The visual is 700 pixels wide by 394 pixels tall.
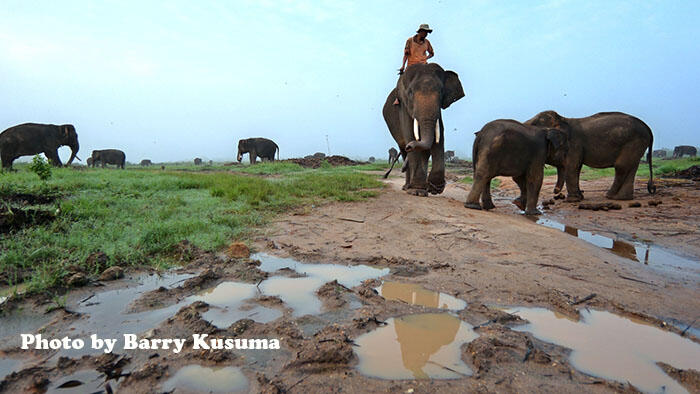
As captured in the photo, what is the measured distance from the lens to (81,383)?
158 cm

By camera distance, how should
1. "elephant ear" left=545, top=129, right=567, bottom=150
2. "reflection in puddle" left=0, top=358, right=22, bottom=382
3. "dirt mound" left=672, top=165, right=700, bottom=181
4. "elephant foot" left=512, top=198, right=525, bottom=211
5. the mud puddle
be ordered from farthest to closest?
1. "dirt mound" left=672, top=165, right=700, bottom=181
2. "elephant foot" left=512, top=198, right=525, bottom=211
3. "elephant ear" left=545, top=129, right=567, bottom=150
4. the mud puddle
5. "reflection in puddle" left=0, top=358, right=22, bottom=382

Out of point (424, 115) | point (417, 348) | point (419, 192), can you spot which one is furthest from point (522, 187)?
point (417, 348)

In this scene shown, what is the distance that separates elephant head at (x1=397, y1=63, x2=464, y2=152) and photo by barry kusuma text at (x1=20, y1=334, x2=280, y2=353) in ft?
18.6

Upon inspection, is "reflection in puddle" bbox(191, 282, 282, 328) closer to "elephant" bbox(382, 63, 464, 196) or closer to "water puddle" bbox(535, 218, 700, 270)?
"water puddle" bbox(535, 218, 700, 270)

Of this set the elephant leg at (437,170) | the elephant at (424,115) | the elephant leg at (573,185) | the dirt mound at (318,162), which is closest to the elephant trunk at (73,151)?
the dirt mound at (318,162)

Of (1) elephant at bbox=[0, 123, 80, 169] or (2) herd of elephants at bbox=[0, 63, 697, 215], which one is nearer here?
(2) herd of elephants at bbox=[0, 63, 697, 215]

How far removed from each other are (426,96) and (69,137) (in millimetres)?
13814

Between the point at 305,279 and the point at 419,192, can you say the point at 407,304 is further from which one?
the point at 419,192

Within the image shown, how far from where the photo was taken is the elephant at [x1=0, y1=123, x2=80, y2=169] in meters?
12.4

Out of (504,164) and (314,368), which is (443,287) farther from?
(504,164)

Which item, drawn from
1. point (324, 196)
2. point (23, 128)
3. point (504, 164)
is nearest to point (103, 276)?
point (324, 196)

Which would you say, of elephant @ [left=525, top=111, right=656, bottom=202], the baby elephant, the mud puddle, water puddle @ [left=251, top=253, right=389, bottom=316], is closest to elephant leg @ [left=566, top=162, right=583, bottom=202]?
elephant @ [left=525, top=111, right=656, bottom=202]

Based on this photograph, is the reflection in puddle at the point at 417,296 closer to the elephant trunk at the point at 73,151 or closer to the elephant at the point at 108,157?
the elephant trunk at the point at 73,151

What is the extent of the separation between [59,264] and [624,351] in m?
3.90
